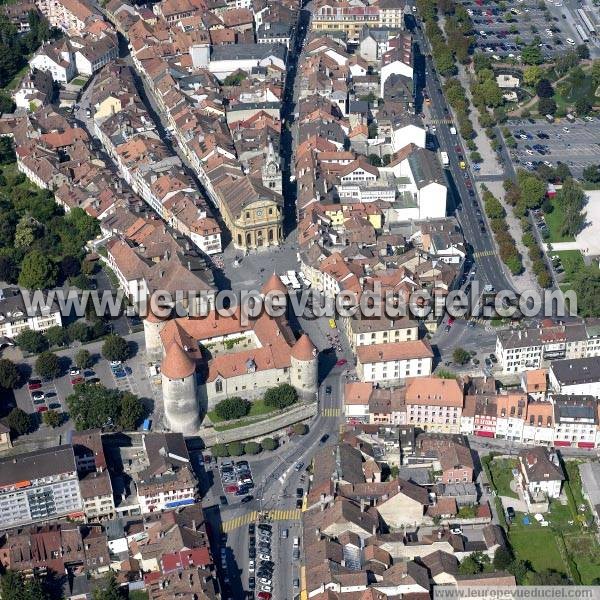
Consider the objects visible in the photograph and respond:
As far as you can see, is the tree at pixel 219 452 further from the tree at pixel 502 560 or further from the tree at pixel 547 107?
the tree at pixel 547 107

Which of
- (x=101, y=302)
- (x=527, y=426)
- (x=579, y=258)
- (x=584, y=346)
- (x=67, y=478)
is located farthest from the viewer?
(x=579, y=258)

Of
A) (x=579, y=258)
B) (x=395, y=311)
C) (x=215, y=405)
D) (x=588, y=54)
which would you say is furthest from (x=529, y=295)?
(x=588, y=54)

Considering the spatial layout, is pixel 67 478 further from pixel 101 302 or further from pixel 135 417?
pixel 101 302

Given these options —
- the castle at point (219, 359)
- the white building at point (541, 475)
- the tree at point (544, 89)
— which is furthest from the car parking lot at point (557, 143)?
the white building at point (541, 475)

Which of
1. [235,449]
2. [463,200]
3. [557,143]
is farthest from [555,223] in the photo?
[235,449]

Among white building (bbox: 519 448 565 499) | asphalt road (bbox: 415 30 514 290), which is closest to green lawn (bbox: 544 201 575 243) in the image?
asphalt road (bbox: 415 30 514 290)
